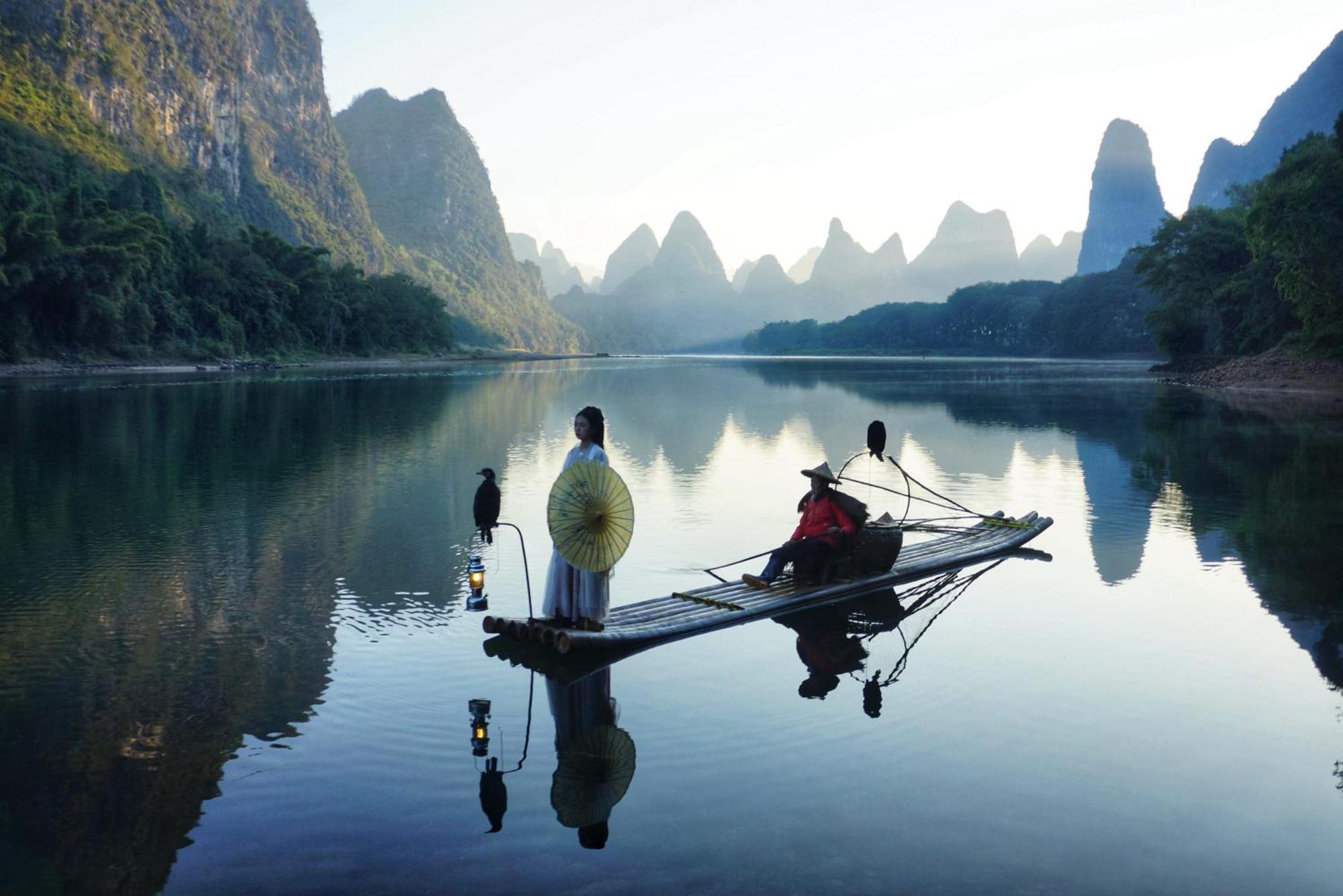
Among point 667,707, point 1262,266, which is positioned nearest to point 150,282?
point 1262,266

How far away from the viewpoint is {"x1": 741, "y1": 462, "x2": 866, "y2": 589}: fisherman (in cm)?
1052

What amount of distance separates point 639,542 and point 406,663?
5.49 m

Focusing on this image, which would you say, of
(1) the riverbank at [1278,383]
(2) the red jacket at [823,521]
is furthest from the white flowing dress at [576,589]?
(1) the riverbank at [1278,383]

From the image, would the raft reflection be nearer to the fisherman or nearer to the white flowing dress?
the white flowing dress

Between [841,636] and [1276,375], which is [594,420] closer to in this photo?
[841,636]

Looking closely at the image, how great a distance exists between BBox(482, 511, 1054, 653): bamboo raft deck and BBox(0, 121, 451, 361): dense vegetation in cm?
5454

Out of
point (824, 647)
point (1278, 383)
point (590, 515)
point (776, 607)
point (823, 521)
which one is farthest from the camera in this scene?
point (1278, 383)

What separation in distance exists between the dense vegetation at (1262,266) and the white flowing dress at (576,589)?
40.5m

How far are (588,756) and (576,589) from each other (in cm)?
234

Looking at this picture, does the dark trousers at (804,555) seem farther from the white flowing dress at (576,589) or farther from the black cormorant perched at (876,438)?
the black cormorant perched at (876,438)

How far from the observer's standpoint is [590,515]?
818cm

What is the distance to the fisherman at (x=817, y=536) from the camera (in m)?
10.5

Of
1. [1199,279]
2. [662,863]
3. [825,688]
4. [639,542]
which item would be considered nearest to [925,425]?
[639,542]

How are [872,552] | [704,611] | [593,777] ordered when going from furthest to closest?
[872,552]
[704,611]
[593,777]
